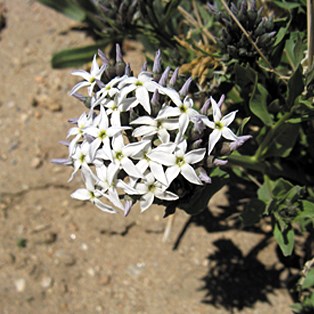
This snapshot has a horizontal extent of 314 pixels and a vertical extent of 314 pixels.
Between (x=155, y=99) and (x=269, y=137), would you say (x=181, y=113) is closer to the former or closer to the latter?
(x=155, y=99)

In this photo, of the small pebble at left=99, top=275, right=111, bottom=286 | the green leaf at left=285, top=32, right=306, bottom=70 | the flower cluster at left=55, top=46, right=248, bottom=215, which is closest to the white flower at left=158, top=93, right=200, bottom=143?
the flower cluster at left=55, top=46, right=248, bottom=215

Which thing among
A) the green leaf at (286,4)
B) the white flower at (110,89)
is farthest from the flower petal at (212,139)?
the green leaf at (286,4)

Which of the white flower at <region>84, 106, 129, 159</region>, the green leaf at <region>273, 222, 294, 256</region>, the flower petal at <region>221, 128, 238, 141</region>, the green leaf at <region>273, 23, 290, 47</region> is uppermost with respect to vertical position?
the green leaf at <region>273, 23, 290, 47</region>

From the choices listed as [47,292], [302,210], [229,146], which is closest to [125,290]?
[47,292]

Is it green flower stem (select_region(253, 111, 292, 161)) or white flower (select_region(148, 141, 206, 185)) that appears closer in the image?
white flower (select_region(148, 141, 206, 185))

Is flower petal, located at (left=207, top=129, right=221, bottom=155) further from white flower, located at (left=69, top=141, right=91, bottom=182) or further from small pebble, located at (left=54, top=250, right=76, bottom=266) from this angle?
small pebble, located at (left=54, top=250, right=76, bottom=266)

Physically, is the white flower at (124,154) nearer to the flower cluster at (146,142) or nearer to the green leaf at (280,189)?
the flower cluster at (146,142)

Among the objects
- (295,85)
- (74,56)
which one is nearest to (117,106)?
(295,85)

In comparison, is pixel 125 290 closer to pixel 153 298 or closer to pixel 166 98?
pixel 153 298
